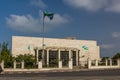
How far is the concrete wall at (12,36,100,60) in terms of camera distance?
8862cm

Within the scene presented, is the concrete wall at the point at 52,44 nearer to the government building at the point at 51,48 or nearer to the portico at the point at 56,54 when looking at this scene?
the government building at the point at 51,48

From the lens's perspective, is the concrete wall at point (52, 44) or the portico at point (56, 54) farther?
the concrete wall at point (52, 44)

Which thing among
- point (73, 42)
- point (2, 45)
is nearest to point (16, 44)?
point (2, 45)

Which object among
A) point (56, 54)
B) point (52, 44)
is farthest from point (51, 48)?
point (52, 44)

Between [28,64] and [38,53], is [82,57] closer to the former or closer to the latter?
[38,53]

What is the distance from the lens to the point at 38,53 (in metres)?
86.6

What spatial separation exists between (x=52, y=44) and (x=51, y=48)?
7.75m

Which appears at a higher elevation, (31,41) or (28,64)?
(31,41)

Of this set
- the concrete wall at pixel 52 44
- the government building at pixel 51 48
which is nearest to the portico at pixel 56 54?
the government building at pixel 51 48

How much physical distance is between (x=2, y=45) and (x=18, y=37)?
847 centimetres

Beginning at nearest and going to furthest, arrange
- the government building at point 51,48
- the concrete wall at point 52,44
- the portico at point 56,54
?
the portico at point 56,54 < the government building at point 51,48 < the concrete wall at point 52,44

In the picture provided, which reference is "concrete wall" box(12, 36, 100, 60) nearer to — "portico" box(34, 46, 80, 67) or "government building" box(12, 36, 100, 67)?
"government building" box(12, 36, 100, 67)

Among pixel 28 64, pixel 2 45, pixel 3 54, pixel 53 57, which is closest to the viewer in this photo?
pixel 28 64

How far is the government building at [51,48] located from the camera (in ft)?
282
